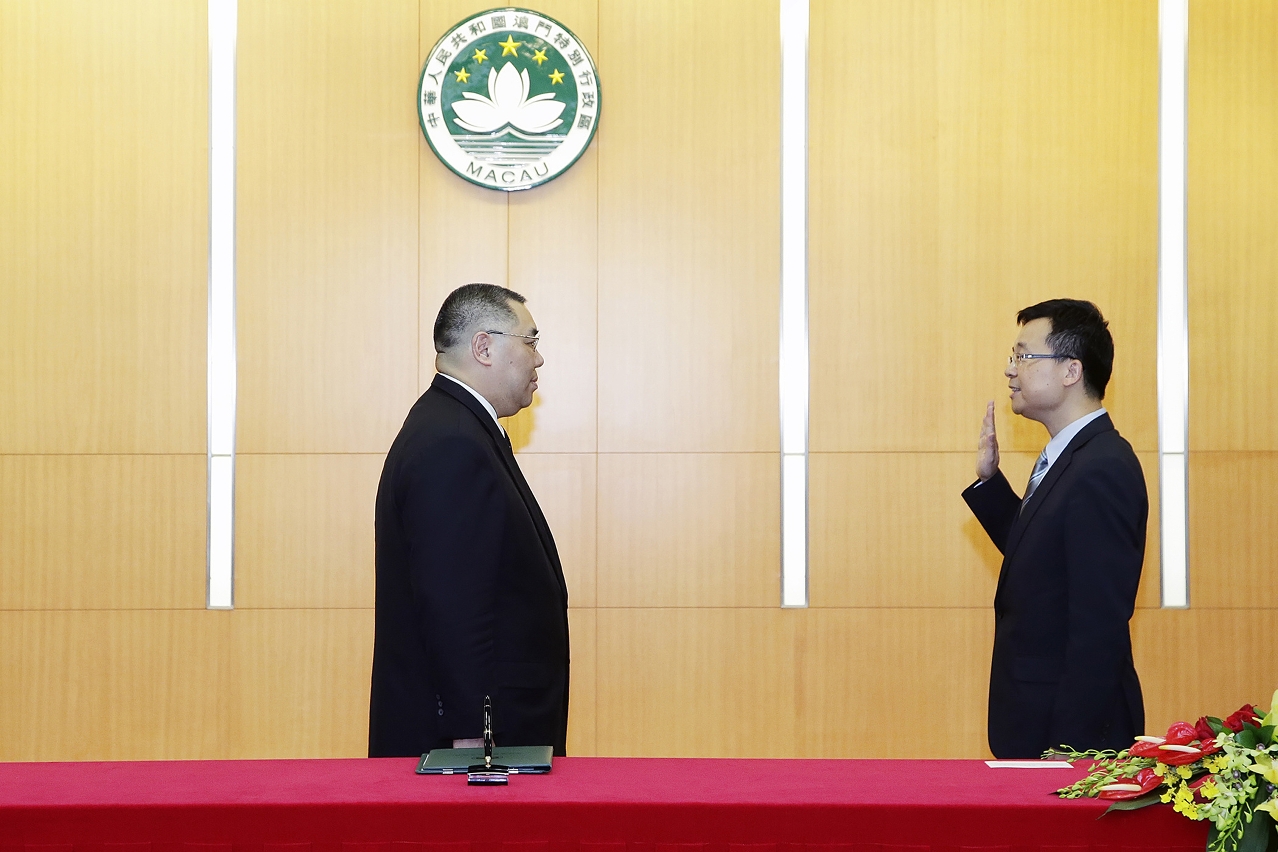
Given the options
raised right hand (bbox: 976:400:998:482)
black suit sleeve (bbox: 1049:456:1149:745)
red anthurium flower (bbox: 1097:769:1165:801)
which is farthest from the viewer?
raised right hand (bbox: 976:400:998:482)

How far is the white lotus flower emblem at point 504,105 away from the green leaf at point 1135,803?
3.46m

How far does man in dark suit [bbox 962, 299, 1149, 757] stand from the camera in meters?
2.65

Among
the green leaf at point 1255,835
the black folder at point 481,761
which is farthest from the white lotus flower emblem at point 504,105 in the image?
the green leaf at point 1255,835

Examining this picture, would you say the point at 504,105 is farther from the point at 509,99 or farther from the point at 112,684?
the point at 112,684

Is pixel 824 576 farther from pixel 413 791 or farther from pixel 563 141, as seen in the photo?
pixel 413 791

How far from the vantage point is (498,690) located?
257 cm

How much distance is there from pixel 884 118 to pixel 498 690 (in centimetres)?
298

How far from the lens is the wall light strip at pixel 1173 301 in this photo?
4.55 m

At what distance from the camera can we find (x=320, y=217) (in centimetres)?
454

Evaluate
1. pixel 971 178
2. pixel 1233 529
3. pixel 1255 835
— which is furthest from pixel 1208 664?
pixel 1255 835

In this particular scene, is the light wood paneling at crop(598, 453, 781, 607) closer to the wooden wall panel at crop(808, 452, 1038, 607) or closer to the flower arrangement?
the wooden wall panel at crop(808, 452, 1038, 607)

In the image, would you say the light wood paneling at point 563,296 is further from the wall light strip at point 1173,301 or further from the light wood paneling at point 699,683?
the wall light strip at point 1173,301

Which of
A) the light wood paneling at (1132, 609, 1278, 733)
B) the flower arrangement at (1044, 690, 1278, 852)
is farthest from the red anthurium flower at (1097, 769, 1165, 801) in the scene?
the light wood paneling at (1132, 609, 1278, 733)

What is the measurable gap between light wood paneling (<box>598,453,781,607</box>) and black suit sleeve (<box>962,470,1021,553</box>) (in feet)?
4.12
